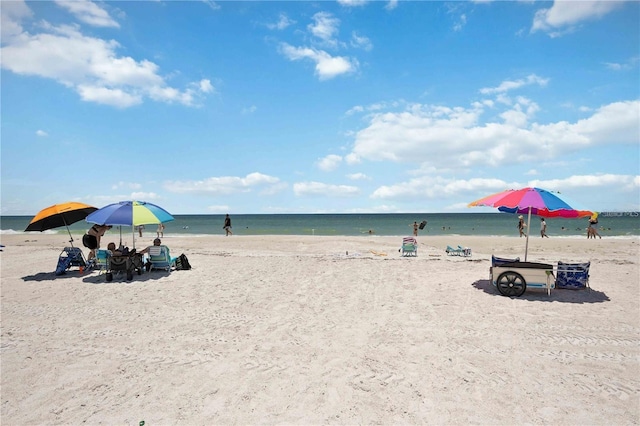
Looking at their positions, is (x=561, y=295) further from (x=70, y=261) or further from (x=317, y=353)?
(x=70, y=261)

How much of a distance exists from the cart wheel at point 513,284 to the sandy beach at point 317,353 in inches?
9.5

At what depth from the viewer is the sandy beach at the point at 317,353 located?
464 centimetres

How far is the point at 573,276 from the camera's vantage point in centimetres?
1002

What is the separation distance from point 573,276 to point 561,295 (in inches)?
32.2

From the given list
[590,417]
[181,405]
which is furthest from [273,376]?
[590,417]

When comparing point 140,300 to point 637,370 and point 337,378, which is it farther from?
point 637,370

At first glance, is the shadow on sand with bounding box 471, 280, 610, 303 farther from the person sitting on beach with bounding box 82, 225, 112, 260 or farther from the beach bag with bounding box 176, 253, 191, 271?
the person sitting on beach with bounding box 82, 225, 112, 260

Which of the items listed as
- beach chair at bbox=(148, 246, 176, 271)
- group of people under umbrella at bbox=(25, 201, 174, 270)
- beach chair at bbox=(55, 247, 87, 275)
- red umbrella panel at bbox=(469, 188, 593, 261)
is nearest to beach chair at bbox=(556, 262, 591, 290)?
red umbrella panel at bbox=(469, 188, 593, 261)

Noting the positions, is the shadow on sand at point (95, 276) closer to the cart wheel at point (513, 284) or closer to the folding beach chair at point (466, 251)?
the cart wheel at point (513, 284)

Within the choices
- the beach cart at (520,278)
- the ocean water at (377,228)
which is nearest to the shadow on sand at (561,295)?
the beach cart at (520,278)

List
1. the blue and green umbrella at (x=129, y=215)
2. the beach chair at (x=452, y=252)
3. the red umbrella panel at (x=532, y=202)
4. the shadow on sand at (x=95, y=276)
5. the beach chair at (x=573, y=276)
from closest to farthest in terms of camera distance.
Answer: the red umbrella panel at (x=532, y=202)
the beach chair at (x=573, y=276)
the blue and green umbrella at (x=129, y=215)
the shadow on sand at (x=95, y=276)
the beach chair at (x=452, y=252)

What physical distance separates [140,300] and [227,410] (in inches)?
233

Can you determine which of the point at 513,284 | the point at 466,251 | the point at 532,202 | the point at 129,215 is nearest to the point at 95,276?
the point at 129,215

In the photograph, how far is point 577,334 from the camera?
6.95 meters
